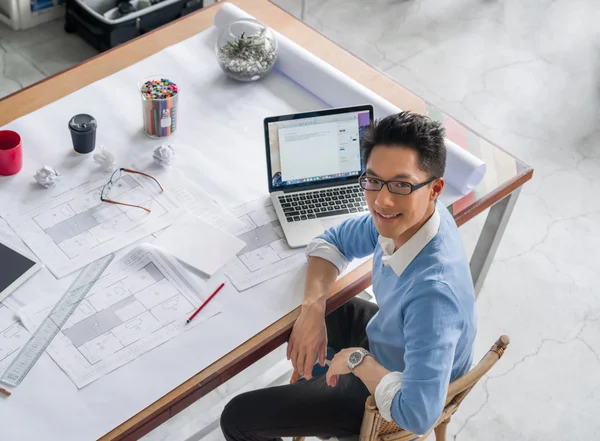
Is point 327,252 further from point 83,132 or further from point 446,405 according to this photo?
point 83,132

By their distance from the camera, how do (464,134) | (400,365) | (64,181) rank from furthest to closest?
1. (464,134)
2. (64,181)
3. (400,365)

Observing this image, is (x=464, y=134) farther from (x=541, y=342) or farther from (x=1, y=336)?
(x=1, y=336)

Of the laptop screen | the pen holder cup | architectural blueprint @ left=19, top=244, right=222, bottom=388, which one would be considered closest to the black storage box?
the pen holder cup

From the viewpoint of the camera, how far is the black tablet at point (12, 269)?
1.81 metres

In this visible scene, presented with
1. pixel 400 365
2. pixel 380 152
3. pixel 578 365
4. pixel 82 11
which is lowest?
pixel 578 365

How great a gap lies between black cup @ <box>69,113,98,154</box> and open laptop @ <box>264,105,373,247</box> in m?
0.47

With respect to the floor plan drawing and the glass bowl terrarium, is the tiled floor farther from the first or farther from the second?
the glass bowl terrarium

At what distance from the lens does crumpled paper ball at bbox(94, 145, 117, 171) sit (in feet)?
6.79

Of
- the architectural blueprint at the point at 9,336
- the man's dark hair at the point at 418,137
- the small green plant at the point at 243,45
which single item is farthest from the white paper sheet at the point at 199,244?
the small green plant at the point at 243,45

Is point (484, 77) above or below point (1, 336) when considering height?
below

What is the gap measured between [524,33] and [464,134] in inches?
75.8

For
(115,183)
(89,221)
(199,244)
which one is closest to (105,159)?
(115,183)

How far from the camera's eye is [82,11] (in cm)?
347

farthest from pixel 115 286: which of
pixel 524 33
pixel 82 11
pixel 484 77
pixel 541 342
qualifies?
pixel 524 33
